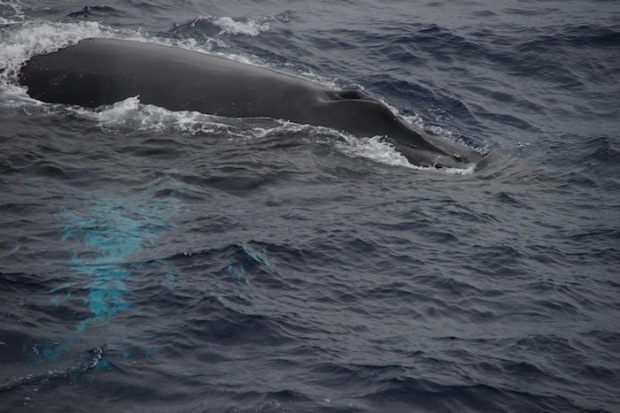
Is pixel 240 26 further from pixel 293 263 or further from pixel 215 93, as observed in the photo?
pixel 293 263

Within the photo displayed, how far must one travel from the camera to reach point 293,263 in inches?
497

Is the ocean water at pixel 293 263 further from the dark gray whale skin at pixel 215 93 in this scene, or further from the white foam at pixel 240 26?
the white foam at pixel 240 26

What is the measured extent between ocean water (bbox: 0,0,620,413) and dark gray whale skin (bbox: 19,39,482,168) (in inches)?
14.0

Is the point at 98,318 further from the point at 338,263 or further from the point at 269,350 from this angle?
the point at 338,263

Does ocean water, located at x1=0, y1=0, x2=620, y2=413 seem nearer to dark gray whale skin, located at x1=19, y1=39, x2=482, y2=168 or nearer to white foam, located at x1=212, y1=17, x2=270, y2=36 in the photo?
dark gray whale skin, located at x1=19, y1=39, x2=482, y2=168

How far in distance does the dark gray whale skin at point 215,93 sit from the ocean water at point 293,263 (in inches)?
14.0

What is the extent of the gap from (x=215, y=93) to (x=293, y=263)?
6.33 meters

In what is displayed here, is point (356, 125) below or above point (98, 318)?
above

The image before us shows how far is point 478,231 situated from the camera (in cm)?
1468

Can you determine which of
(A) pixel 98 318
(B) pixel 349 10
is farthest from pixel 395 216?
(B) pixel 349 10

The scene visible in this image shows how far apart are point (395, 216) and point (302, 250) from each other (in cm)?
249

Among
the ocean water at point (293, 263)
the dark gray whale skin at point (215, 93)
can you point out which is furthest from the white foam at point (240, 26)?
the dark gray whale skin at point (215, 93)

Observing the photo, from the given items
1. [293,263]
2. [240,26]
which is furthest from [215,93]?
[240,26]

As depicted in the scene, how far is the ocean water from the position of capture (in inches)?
384
